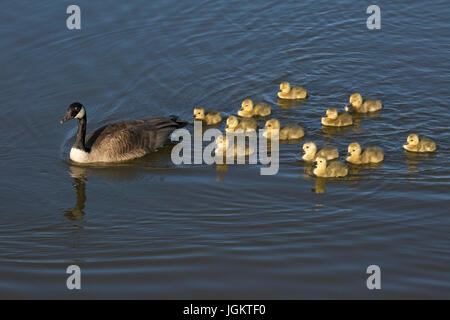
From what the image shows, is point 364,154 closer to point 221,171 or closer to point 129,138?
point 221,171

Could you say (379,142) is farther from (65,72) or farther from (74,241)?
(65,72)

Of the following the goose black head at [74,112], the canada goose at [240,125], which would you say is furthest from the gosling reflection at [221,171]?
the goose black head at [74,112]

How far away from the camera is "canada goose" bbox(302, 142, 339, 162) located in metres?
11.1

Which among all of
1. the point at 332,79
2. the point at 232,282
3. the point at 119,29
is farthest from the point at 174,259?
the point at 119,29

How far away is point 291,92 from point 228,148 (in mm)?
2173

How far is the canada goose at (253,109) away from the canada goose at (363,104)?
1362mm

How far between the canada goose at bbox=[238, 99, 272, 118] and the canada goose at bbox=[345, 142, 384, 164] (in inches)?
83.1

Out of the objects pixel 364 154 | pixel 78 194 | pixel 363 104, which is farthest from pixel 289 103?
pixel 78 194

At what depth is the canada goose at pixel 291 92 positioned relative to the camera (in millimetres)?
13000

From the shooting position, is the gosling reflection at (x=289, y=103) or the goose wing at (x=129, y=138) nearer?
the goose wing at (x=129, y=138)

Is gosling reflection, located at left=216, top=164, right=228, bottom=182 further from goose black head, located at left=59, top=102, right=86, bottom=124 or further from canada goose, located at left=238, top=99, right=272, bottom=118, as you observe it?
goose black head, located at left=59, top=102, right=86, bottom=124

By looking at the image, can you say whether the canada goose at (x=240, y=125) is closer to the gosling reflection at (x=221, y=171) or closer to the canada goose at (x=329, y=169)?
the gosling reflection at (x=221, y=171)
